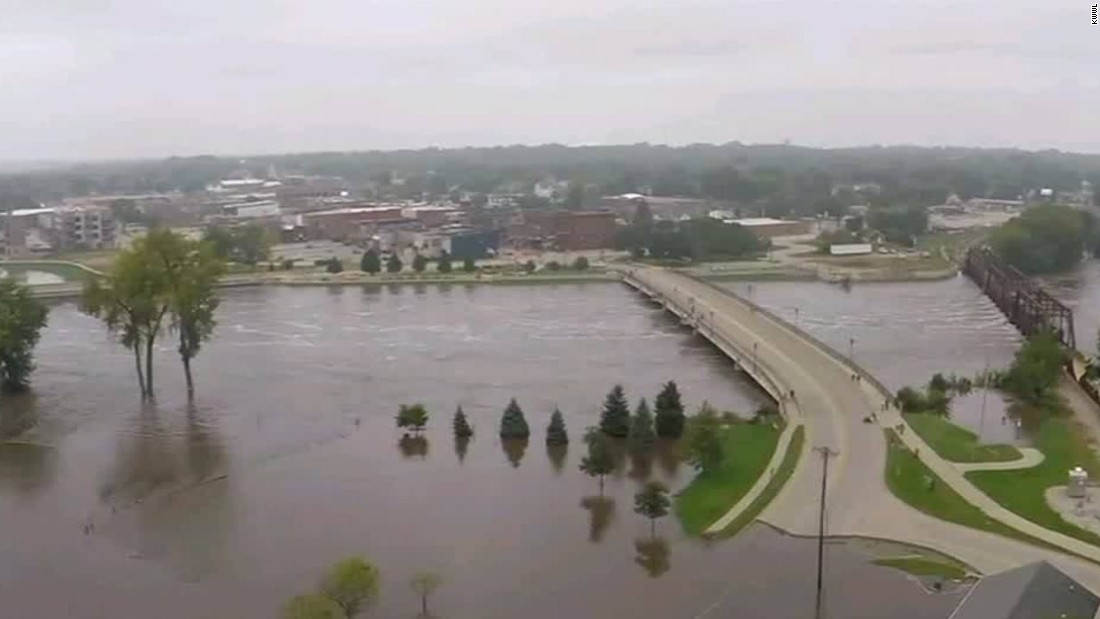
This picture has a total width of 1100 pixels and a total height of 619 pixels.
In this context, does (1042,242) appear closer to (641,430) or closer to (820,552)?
(641,430)

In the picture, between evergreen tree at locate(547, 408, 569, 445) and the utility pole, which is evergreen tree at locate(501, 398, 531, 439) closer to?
evergreen tree at locate(547, 408, 569, 445)

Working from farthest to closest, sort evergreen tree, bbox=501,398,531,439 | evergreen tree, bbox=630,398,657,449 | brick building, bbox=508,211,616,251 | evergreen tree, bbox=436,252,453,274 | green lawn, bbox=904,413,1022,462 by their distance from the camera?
brick building, bbox=508,211,616,251 < evergreen tree, bbox=436,252,453,274 < evergreen tree, bbox=501,398,531,439 < evergreen tree, bbox=630,398,657,449 < green lawn, bbox=904,413,1022,462

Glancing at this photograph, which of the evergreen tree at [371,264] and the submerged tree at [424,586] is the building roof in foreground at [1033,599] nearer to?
the submerged tree at [424,586]

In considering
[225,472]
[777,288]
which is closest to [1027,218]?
[777,288]

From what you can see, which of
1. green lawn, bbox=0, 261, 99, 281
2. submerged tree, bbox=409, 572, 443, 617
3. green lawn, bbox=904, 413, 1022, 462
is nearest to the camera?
submerged tree, bbox=409, 572, 443, 617

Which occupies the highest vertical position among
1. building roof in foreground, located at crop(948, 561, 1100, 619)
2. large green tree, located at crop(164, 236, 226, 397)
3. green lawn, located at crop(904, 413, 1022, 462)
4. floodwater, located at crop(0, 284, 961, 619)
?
large green tree, located at crop(164, 236, 226, 397)

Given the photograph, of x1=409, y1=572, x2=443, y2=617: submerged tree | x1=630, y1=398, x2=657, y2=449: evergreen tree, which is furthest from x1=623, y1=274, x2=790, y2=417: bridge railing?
x1=409, y1=572, x2=443, y2=617: submerged tree

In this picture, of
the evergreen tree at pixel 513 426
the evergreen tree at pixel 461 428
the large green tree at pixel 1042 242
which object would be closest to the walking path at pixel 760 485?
the evergreen tree at pixel 513 426
